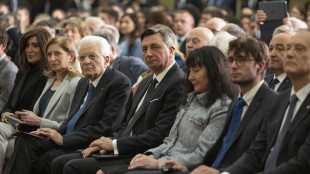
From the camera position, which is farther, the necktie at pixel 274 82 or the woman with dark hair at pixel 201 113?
the necktie at pixel 274 82

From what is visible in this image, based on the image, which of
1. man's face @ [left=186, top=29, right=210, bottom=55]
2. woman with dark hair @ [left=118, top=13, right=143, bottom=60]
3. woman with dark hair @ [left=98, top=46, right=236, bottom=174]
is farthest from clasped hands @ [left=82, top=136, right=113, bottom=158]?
woman with dark hair @ [left=118, top=13, right=143, bottom=60]

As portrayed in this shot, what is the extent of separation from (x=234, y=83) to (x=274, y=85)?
874mm

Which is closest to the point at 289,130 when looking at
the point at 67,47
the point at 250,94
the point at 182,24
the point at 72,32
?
the point at 250,94

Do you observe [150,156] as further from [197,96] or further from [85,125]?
[85,125]

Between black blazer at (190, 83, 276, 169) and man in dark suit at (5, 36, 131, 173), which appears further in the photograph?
man in dark suit at (5, 36, 131, 173)

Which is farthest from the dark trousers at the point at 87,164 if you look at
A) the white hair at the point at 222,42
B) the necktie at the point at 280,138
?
the necktie at the point at 280,138

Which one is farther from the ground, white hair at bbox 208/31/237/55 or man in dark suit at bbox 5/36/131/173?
white hair at bbox 208/31/237/55

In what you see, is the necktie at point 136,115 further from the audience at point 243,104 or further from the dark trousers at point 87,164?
the audience at point 243,104

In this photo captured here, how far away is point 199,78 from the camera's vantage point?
3.73m

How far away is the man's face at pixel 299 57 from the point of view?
123 inches

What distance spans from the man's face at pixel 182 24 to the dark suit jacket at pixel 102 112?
3.67m

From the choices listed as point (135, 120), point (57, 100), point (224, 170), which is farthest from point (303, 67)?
point (57, 100)

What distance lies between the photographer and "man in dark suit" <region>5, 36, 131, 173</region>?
4.61 meters

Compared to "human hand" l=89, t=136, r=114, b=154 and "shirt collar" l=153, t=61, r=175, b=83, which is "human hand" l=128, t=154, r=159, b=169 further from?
"shirt collar" l=153, t=61, r=175, b=83
